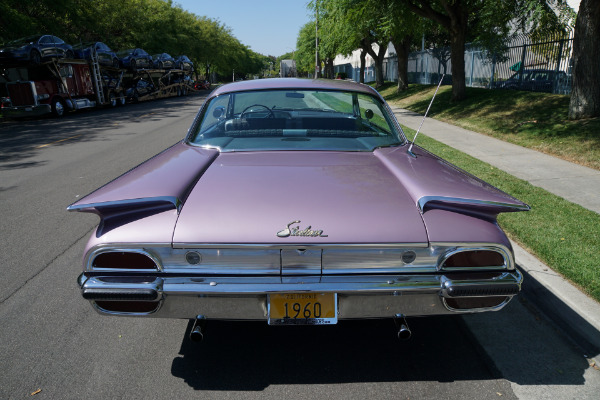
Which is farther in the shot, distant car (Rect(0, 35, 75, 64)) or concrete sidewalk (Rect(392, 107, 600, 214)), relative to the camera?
distant car (Rect(0, 35, 75, 64))

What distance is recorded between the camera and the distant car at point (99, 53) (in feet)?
79.7

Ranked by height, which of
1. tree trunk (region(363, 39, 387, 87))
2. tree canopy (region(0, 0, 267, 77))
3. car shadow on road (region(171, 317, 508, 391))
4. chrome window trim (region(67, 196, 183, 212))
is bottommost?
car shadow on road (region(171, 317, 508, 391))

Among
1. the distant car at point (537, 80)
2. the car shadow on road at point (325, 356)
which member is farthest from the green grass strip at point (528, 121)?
the car shadow on road at point (325, 356)

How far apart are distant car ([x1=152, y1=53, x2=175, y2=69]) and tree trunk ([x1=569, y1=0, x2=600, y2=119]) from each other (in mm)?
30453

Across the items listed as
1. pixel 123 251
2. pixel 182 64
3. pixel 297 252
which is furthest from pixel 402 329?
pixel 182 64

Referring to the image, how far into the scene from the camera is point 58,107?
21.1 meters

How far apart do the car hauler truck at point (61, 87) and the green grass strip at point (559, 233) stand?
795 inches

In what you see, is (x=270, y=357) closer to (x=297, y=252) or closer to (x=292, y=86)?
(x=297, y=252)

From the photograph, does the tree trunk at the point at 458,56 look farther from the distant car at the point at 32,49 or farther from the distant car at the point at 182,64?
the distant car at the point at 182,64

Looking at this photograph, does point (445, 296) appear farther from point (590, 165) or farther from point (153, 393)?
point (590, 165)

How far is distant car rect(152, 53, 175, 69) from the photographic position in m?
35.2

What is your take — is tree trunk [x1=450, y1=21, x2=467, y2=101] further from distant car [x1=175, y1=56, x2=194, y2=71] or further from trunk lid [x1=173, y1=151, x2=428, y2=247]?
distant car [x1=175, y1=56, x2=194, y2=71]

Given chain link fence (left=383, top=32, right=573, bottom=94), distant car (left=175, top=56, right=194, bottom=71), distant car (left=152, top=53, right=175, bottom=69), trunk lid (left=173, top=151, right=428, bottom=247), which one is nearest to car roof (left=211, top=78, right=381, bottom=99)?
trunk lid (left=173, top=151, right=428, bottom=247)

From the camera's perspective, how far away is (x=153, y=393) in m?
2.45
